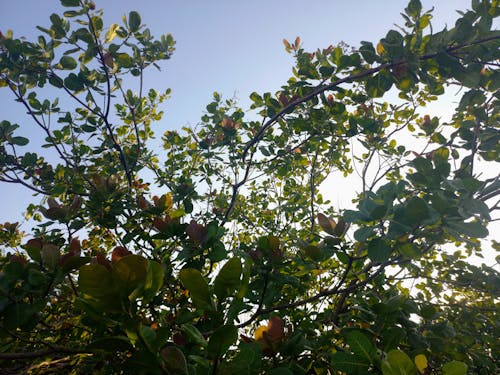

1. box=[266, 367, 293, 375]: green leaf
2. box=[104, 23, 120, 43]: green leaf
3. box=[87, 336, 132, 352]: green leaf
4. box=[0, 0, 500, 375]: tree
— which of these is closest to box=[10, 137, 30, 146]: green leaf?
box=[0, 0, 500, 375]: tree

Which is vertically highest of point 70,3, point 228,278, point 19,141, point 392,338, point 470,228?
point 70,3

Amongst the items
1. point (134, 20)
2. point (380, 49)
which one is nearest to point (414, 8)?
point (380, 49)

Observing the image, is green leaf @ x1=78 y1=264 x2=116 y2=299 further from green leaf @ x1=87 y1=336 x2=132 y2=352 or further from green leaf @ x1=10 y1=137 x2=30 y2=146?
green leaf @ x1=10 y1=137 x2=30 y2=146

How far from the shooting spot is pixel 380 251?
4.46 feet

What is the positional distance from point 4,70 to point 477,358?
4605 mm

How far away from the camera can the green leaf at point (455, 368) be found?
31.0 inches

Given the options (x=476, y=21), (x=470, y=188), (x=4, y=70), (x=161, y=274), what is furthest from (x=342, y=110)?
(x=4, y=70)

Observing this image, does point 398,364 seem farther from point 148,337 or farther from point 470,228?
point 470,228

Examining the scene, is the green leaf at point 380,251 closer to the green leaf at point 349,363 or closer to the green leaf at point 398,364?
the green leaf at point 349,363

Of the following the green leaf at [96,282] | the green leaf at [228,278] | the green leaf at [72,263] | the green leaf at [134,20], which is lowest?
the green leaf at [96,282]

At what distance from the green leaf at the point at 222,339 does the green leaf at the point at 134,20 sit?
2944 mm

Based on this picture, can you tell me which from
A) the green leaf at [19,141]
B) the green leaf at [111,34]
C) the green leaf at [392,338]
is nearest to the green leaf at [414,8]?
the green leaf at [392,338]

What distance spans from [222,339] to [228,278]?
15 cm

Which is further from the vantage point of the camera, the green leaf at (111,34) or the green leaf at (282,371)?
the green leaf at (111,34)
